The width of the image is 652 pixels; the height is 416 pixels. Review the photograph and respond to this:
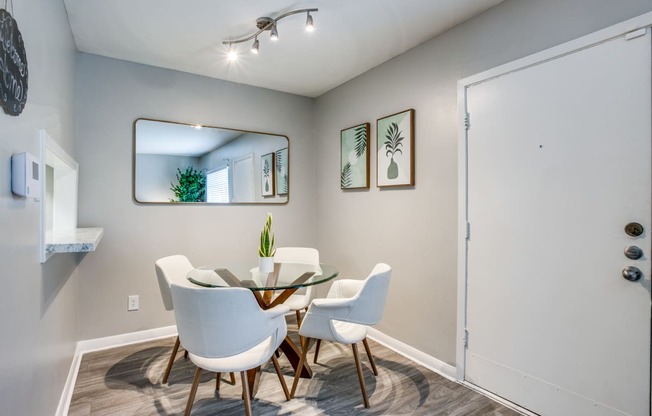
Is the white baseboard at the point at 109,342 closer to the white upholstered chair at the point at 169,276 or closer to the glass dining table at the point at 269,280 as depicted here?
the white upholstered chair at the point at 169,276

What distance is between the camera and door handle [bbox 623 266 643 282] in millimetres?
1549

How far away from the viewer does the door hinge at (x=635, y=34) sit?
1526mm

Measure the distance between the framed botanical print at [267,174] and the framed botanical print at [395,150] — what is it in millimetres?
1173

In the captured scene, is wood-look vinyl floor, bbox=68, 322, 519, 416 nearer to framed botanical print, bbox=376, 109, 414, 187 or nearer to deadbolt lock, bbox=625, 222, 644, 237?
deadbolt lock, bbox=625, 222, 644, 237

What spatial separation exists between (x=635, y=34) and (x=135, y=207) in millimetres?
3426

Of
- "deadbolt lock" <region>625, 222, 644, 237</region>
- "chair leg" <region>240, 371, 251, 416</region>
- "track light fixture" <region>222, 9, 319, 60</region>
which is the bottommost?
"chair leg" <region>240, 371, 251, 416</region>

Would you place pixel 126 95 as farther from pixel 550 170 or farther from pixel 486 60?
pixel 550 170

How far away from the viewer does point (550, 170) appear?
186 centimetres

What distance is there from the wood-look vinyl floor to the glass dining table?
0.14 metres

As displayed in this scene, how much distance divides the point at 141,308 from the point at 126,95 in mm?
1822

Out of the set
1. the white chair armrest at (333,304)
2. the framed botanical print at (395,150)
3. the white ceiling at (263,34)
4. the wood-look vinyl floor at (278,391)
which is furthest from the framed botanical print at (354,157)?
the wood-look vinyl floor at (278,391)

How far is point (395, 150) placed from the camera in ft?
9.25

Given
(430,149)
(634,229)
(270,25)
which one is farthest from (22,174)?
(634,229)

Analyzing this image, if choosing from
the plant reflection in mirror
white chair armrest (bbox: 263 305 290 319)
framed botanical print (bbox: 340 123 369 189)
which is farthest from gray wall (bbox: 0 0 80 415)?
framed botanical print (bbox: 340 123 369 189)
